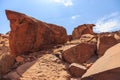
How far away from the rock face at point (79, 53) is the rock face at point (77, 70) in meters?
1.04

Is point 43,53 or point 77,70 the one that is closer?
point 77,70

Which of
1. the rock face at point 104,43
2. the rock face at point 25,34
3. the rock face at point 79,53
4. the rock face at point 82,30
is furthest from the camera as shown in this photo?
the rock face at point 82,30

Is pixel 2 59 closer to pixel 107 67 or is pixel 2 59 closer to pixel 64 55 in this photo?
pixel 64 55

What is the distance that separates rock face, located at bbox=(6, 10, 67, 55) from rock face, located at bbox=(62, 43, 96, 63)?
245 centimetres

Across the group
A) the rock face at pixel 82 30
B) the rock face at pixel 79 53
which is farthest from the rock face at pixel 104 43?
the rock face at pixel 82 30

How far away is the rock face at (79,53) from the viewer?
1127 centimetres

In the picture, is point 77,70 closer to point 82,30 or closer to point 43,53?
point 43,53

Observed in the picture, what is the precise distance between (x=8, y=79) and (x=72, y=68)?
9.46 feet

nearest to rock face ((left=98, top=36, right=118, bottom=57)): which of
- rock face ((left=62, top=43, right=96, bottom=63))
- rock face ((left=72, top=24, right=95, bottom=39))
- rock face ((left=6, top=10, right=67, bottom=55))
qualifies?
rock face ((left=62, top=43, right=96, bottom=63))

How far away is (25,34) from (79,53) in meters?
3.47

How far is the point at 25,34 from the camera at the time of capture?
12867 mm

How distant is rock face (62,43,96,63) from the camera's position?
37.0 feet

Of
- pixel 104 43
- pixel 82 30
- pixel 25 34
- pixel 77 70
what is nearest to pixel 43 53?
pixel 25 34

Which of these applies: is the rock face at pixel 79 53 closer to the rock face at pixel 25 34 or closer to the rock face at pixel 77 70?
the rock face at pixel 77 70
